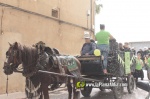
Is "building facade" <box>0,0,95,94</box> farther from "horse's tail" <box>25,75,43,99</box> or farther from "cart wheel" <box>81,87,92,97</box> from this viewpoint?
"horse's tail" <box>25,75,43,99</box>

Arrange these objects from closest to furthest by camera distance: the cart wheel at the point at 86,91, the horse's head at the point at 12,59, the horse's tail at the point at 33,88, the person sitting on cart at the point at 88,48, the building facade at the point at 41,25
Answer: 1. the horse's head at the point at 12,59
2. the horse's tail at the point at 33,88
3. the person sitting on cart at the point at 88,48
4. the cart wheel at the point at 86,91
5. the building facade at the point at 41,25

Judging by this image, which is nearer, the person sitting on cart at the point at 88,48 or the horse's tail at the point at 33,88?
the horse's tail at the point at 33,88

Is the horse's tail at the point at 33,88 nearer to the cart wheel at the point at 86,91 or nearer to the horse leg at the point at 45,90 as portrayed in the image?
the horse leg at the point at 45,90

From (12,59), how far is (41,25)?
7579 mm

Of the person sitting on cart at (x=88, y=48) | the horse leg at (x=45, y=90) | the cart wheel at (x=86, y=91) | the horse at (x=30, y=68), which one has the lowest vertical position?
the cart wheel at (x=86, y=91)

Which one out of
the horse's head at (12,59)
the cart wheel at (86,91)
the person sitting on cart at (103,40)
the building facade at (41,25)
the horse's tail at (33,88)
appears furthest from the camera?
the building facade at (41,25)

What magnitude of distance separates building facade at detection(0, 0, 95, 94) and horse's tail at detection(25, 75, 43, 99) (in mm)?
4853

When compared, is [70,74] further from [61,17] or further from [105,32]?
[61,17]

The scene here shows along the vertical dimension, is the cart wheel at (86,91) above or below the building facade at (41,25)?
below

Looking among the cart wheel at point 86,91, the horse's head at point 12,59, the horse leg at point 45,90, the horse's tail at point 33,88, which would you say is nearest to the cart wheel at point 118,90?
the cart wheel at point 86,91

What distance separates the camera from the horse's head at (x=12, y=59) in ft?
20.2

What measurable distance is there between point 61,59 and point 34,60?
1.10 meters

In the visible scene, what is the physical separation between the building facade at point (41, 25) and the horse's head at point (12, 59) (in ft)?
17.1

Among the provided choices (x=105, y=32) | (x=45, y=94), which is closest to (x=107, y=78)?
(x=105, y=32)
